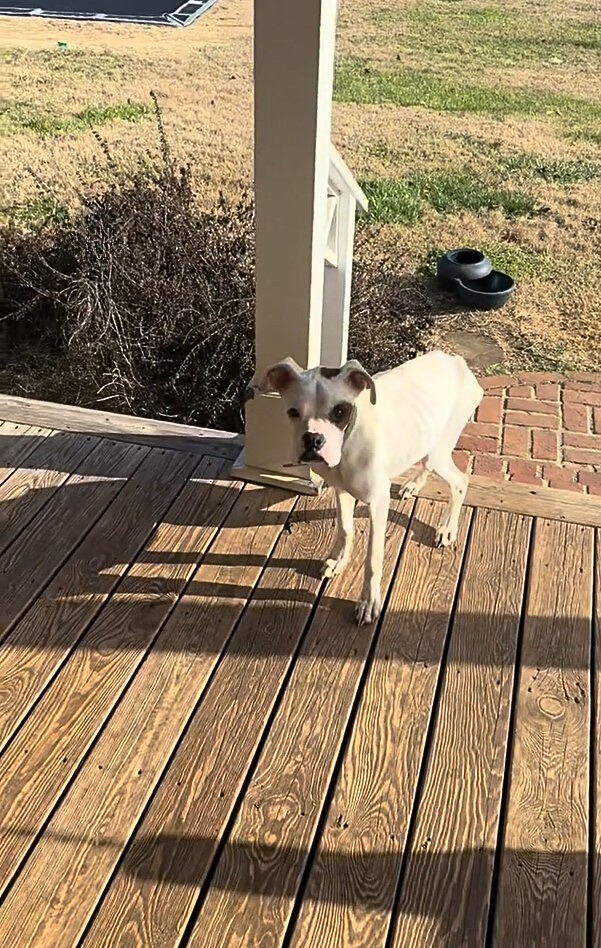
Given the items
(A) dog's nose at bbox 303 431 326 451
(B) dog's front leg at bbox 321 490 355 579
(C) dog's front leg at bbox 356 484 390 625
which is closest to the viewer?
(A) dog's nose at bbox 303 431 326 451

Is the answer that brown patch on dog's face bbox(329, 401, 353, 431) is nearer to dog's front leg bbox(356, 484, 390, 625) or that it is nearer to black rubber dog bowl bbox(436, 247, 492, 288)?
dog's front leg bbox(356, 484, 390, 625)

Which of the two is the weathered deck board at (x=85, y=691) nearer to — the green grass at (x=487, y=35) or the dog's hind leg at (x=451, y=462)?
the dog's hind leg at (x=451, y=462)

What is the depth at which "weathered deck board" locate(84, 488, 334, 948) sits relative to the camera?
1860 millimetres

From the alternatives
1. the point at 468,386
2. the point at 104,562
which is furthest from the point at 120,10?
the point at 104,562

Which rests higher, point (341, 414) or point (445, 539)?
point (341, 414)

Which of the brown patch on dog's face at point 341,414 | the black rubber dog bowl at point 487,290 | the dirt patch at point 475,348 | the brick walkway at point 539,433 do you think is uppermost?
the brown patch on dog's face at point 341,414

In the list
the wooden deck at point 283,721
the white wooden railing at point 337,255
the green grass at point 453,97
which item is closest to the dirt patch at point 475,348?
the white wooden railing at point 337,255

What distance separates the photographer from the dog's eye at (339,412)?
2207 millimetres

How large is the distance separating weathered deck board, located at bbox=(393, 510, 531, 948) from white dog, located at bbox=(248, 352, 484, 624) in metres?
0.23

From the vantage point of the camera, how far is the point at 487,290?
5328 millimetres

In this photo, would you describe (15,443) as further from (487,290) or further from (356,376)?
(487,290)

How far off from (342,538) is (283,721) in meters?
0.65

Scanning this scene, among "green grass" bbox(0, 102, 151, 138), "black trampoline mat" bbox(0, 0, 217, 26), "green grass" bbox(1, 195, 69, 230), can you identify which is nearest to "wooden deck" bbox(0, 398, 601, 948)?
"green grass" bbox(1, 195, 69, 230)

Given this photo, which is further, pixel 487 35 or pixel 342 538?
pixel 487 35
